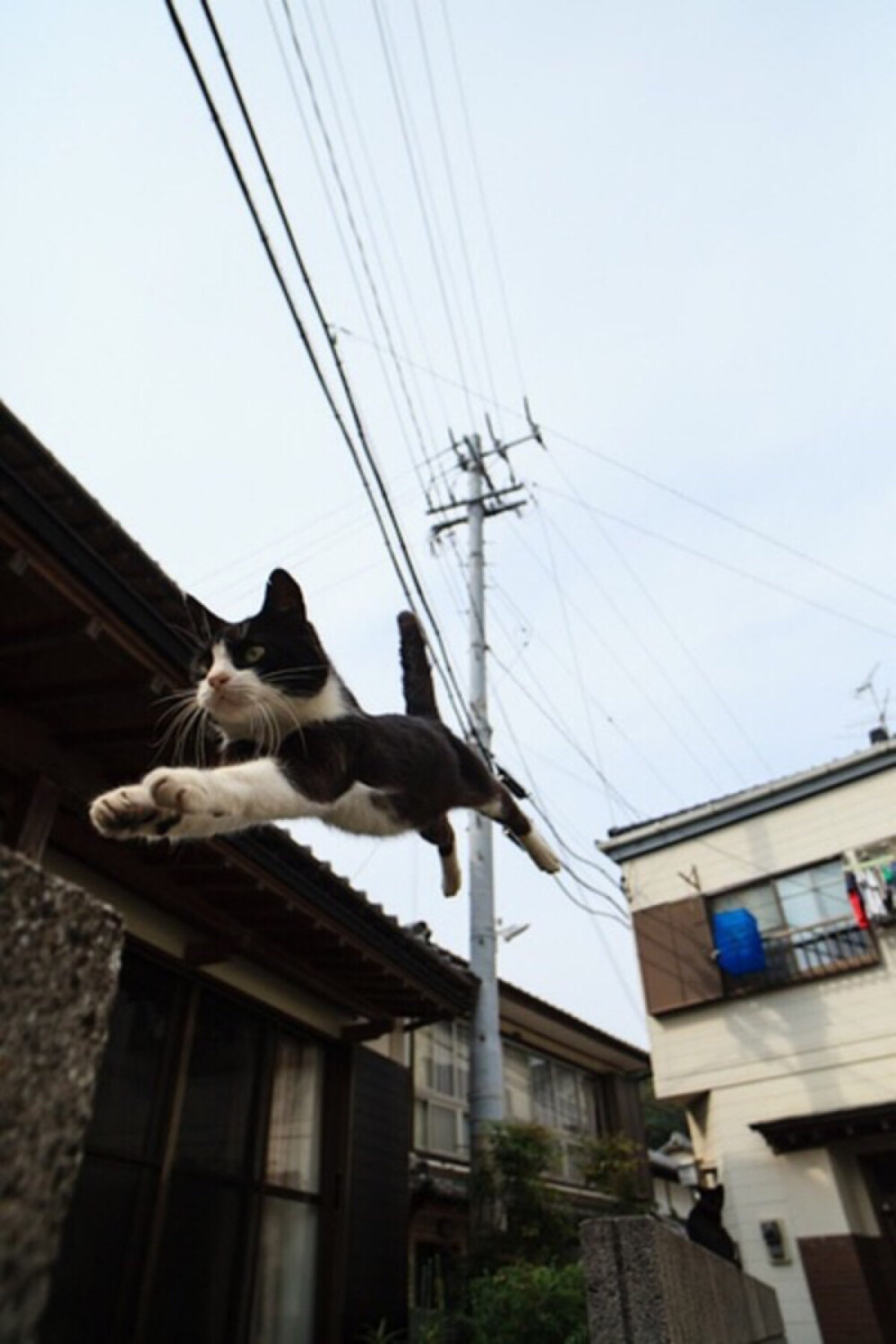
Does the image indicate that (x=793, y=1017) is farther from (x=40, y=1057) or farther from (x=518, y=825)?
(x=40, y=1057)

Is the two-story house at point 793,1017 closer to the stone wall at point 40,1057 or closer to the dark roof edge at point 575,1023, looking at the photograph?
the dark roof edge at point 575,1023

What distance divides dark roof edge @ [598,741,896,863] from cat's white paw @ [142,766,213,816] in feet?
46.1

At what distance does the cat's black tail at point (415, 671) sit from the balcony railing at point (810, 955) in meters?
11.8

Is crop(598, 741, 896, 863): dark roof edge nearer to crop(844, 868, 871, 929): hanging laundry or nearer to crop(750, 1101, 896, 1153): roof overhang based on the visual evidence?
crop(844, 868, 871, 929): hanging laundry

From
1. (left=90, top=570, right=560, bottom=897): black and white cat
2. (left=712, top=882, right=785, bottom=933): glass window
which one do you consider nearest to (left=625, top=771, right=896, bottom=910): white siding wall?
(left=712, top=882, right=785, bottom=933): glass window

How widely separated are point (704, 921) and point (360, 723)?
44.7ft

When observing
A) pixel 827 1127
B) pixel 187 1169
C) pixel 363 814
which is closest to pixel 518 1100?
pixel 827 1127

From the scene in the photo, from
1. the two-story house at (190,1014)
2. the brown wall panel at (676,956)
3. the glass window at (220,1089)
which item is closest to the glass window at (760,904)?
the brown wall panel at (676,956)

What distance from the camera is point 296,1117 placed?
7.05 meters

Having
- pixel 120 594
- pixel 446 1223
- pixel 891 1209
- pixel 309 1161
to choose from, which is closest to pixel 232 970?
pixel 309 1161

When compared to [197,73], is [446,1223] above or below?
below

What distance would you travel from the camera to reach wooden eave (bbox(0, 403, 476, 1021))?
136 inches

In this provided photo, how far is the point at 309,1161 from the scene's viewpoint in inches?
280

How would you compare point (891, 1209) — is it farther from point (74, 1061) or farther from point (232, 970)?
point (74, 1061)
